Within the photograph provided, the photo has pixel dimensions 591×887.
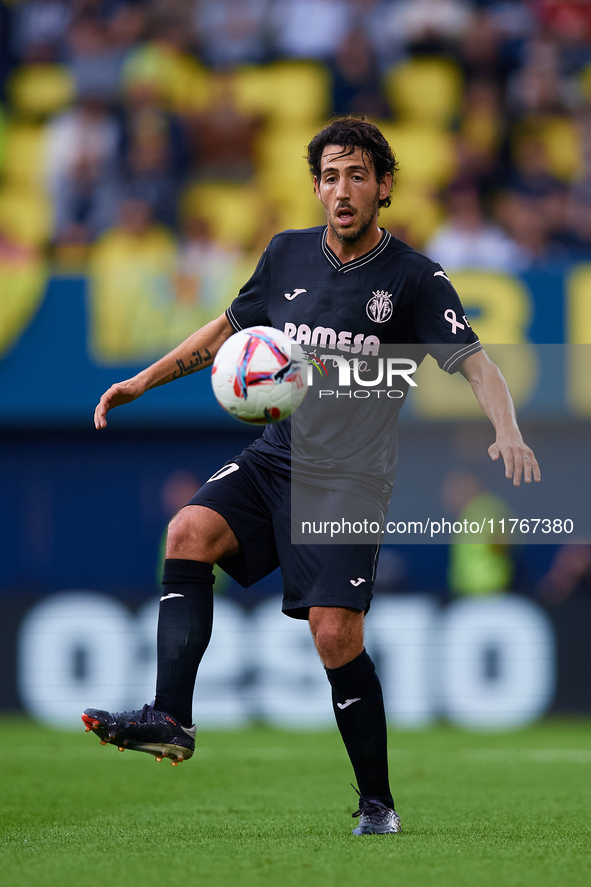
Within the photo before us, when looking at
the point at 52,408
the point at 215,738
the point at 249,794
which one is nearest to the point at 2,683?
the point at 215,738

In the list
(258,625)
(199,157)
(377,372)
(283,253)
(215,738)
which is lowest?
(215,738)

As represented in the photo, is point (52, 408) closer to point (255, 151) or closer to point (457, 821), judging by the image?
point (255, 151)

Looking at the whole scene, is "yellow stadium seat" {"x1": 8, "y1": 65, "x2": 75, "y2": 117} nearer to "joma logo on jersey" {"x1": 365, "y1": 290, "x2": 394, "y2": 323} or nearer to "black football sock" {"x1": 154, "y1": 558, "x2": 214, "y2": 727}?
"joma logo on jersey" {"x1": 365, "y1": 290, "x2": 394, "y2": 323}

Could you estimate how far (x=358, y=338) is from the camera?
4.39 m

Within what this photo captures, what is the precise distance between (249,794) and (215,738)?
2.81 metres

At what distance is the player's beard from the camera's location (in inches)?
171

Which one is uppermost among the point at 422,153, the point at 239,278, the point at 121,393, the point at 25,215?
the point at 422,153

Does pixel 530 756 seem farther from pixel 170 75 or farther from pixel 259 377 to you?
pixel 170 75

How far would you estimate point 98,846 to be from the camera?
157 inches

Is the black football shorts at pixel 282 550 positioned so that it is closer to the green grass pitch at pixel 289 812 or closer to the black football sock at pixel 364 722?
the black football sock at pixel 364 722

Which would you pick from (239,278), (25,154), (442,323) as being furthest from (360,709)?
(25,154)

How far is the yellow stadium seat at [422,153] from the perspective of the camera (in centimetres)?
1227

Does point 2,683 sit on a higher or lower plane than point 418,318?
lower

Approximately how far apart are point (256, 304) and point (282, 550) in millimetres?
1004
